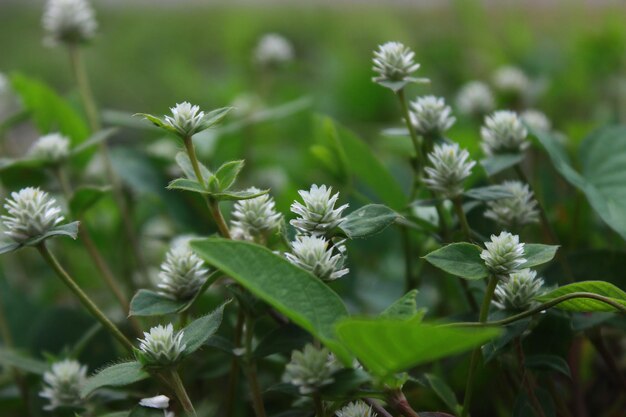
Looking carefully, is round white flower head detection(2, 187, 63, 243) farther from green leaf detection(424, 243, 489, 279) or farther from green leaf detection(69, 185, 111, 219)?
green leaf detection(424, 243, 489, 279)

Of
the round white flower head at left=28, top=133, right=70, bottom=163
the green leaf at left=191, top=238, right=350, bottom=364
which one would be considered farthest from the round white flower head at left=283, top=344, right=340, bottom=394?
the round white flower head at left=28, top=133, right=70, bottom=163

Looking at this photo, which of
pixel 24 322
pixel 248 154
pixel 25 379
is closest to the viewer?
→ pixel 25 379

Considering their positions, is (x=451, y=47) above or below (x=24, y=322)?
above

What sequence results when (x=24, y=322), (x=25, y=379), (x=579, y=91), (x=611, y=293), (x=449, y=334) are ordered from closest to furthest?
(x=449, y=334), (x=611, y=293), (x=25, y=379), (x=24, y=322), (x=579, y=91)

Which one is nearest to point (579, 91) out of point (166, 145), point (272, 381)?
point (166, 145)

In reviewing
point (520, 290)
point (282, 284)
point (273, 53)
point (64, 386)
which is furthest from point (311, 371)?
point (273, 53)

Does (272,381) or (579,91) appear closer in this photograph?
(272,381)

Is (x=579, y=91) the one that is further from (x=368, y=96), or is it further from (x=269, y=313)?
(x=269, y=313)
